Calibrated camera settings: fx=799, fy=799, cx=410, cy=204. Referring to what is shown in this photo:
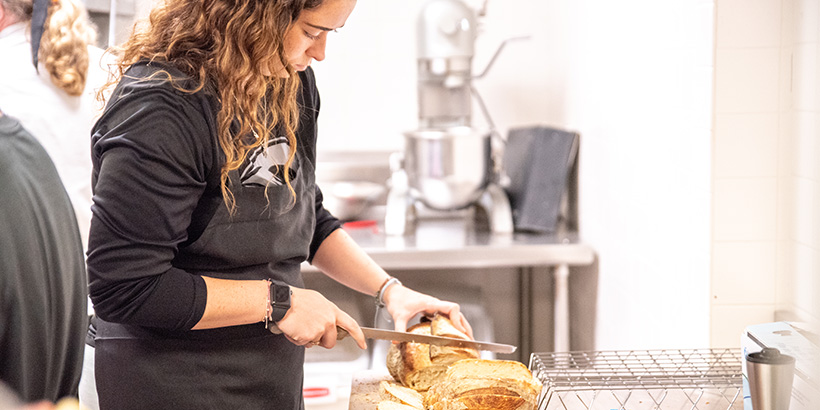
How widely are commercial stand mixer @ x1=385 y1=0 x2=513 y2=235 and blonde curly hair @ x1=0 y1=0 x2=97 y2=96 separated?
3.22 feet

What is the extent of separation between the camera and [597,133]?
2.08 meters

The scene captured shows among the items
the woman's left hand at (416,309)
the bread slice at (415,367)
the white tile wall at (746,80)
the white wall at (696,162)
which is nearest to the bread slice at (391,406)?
the bread slice at (415,367)

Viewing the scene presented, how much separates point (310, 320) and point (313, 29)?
36 cm

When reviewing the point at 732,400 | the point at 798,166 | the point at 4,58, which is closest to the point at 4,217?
the point at 4,58

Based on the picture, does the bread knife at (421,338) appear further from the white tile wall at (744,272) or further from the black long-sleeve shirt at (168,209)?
the white tile wall at (744,272)

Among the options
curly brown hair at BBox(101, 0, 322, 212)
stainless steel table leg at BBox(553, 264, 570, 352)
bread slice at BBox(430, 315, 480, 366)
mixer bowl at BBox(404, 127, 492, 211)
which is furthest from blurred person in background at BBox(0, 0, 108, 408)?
stainless steel table leg at BBox(553, 264, 570, 352)

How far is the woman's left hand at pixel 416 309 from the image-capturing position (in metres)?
1.22

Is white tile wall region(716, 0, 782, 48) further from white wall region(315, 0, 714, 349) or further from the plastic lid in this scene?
the plastic lid

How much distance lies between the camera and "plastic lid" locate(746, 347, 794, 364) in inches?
32.1

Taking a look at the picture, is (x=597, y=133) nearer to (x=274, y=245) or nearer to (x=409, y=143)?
(x=409, y=143)

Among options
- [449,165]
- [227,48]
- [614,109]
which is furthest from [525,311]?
[227,48]

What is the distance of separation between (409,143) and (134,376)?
1297mm

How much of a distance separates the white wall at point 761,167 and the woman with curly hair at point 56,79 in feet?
3.29

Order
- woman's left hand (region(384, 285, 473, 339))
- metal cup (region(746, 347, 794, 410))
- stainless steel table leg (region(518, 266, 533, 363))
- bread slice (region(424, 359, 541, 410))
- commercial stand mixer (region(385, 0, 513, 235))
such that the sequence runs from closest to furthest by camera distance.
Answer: metal cup (region(746, 347, 794, 410)) < bread slice (region(424, 359, 541, 410)) < woman's left hand (region(384, 285, 473, 339)) < commercial stand mixer (region(385, 0, 513, 235)) < stainless steel table leg (region(518, 266, 533, 363))
